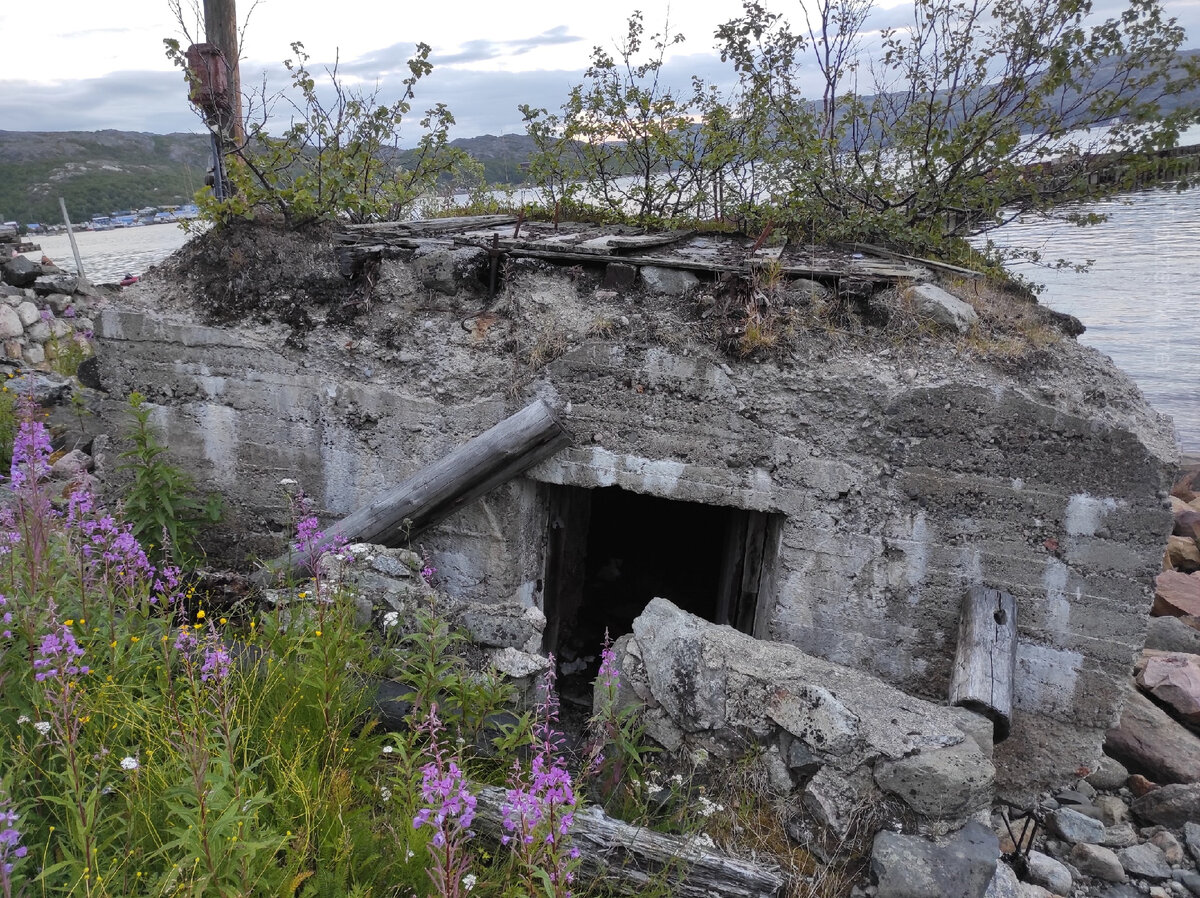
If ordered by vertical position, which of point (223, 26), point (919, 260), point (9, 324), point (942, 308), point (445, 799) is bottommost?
point (9, 324)

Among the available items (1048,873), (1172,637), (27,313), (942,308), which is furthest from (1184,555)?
(27,313)

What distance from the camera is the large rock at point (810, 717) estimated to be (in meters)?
2.88

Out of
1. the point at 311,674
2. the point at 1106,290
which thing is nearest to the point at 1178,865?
the point at 311,674

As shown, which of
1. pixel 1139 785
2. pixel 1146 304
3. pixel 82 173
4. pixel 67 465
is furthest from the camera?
pixel 82 173

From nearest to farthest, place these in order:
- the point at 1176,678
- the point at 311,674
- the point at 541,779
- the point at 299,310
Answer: the point at 541,779
the point at 311,674
the point at 299,310
the point at 1176,678

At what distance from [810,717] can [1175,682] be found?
13.7 feet

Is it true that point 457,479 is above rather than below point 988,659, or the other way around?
above

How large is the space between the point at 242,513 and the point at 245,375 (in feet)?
3.12

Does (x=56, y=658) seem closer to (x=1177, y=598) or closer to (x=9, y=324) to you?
(x=1177, y=598)

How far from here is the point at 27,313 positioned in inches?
571

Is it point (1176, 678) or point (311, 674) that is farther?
point (1176, 678)

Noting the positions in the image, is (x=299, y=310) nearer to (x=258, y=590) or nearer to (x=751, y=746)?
(x=258, y=590)

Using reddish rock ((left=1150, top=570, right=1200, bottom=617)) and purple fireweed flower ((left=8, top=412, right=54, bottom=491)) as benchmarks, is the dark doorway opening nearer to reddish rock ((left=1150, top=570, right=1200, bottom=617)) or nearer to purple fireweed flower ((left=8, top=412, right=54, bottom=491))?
purple fireweed flower ((left=8, top=412, right=54, bottom=491))

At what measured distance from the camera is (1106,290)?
1342cm
